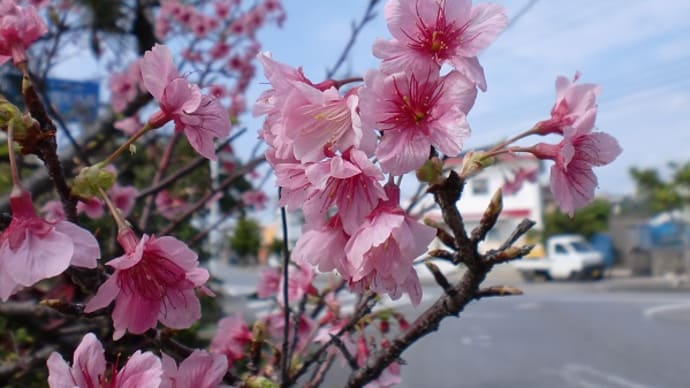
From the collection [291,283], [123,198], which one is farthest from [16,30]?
[123,198]

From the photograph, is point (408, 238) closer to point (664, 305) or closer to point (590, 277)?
point (664, 305)

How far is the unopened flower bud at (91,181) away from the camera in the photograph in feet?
2.60

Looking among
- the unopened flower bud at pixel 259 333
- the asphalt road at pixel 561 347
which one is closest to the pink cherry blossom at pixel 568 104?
the unopened flower bud at pixel 259 333

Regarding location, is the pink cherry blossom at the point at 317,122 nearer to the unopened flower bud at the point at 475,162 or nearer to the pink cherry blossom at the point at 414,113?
the pink cherry blossom at the point at 414,113

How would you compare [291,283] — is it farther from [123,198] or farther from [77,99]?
[77,99]

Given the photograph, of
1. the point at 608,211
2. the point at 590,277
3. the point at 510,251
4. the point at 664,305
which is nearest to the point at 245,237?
the point at 590,277

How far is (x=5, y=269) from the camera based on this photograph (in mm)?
661

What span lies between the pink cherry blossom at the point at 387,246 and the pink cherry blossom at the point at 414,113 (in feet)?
0.17

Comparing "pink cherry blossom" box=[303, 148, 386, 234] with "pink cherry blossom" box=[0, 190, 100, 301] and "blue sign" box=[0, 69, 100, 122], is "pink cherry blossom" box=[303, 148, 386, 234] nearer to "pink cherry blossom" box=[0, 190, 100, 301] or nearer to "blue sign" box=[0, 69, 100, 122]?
"pink cherry blossom" box=[0, 190, 100, 301]

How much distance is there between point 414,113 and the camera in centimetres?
74

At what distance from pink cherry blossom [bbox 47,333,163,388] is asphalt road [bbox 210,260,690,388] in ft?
10.1

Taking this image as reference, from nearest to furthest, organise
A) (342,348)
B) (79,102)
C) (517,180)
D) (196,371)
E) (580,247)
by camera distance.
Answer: (196,371) < (342,348) < (517,180) < (79,102) < (580,247)

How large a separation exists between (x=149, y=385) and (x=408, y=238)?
0.99 ft

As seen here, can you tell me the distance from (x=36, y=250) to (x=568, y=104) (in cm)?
62
